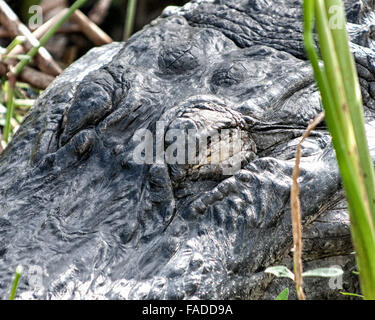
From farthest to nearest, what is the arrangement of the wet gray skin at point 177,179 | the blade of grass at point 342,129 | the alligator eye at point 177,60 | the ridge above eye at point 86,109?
1. the alligator eye at point 177,60
2. the ridge above eye at point 86,109
3. the wet gray skin at point 177,179
4. the blade of grass at point 342,129

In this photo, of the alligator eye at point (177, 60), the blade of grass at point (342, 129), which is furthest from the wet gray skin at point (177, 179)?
the blade of grass at point (342, 129)

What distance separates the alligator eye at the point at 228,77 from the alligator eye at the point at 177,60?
4.8 inches

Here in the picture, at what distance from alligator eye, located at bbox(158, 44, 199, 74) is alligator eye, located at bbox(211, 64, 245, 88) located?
12 centimetres

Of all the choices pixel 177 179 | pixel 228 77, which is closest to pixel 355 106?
pixel 177 179

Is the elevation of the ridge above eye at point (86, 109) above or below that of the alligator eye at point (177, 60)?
above

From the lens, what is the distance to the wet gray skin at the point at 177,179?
1.70 meters

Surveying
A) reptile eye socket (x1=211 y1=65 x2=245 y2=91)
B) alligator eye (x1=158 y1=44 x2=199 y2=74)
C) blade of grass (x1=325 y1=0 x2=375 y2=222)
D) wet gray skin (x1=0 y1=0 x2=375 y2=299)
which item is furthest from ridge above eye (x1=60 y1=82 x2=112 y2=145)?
blade of grass (x1=325 y1=0 x2=375 y2=222)

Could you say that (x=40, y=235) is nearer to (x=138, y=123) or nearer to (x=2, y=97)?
(x=138, y=123)

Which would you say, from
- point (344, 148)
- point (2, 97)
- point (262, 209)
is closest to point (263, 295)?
point (262, 209)

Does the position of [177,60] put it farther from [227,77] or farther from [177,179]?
[177,179]

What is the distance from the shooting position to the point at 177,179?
6.37 feet

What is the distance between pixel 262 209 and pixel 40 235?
0.69 metres

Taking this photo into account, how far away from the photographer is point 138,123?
6.98 feet

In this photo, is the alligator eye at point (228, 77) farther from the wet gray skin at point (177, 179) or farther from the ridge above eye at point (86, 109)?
the ridge above eye at point (86, 109)
